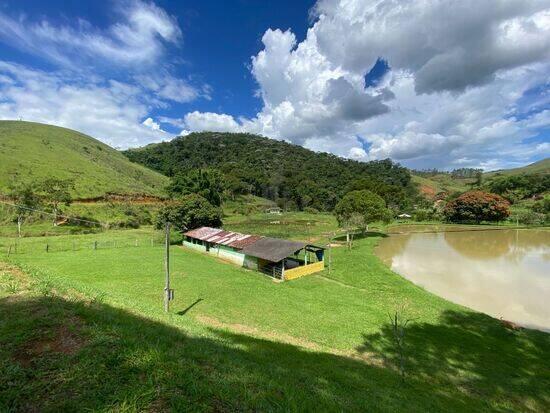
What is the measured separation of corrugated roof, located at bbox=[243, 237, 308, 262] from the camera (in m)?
26.7

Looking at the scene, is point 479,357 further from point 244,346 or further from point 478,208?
point 478,208

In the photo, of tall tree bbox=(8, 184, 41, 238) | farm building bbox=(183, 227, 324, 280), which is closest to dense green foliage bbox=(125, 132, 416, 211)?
tall tree bbox=(8, 184, 41, 238)

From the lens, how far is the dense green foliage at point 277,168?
111 m

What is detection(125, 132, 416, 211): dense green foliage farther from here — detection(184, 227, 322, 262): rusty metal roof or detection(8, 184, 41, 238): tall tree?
detection(184, 227, 322, 262): rusty metal roof

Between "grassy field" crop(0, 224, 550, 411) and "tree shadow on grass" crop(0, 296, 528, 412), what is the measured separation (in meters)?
0.03

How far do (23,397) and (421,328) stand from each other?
57.5 feet

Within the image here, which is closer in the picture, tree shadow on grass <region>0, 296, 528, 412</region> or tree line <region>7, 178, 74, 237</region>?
tree shadow on grass <region>0, 296, 528, 412</region>

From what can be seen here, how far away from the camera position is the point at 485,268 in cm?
3269

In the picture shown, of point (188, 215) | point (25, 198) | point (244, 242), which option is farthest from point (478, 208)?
point (25, 198)

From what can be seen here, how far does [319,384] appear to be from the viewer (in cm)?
770

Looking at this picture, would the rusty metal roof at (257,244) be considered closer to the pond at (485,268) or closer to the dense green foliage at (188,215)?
the dense green foliage at (188,215)

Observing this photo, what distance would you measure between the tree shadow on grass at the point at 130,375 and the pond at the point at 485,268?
16.3m

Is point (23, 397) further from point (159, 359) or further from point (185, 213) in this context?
point (185, 213)

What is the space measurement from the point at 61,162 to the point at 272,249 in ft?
205
